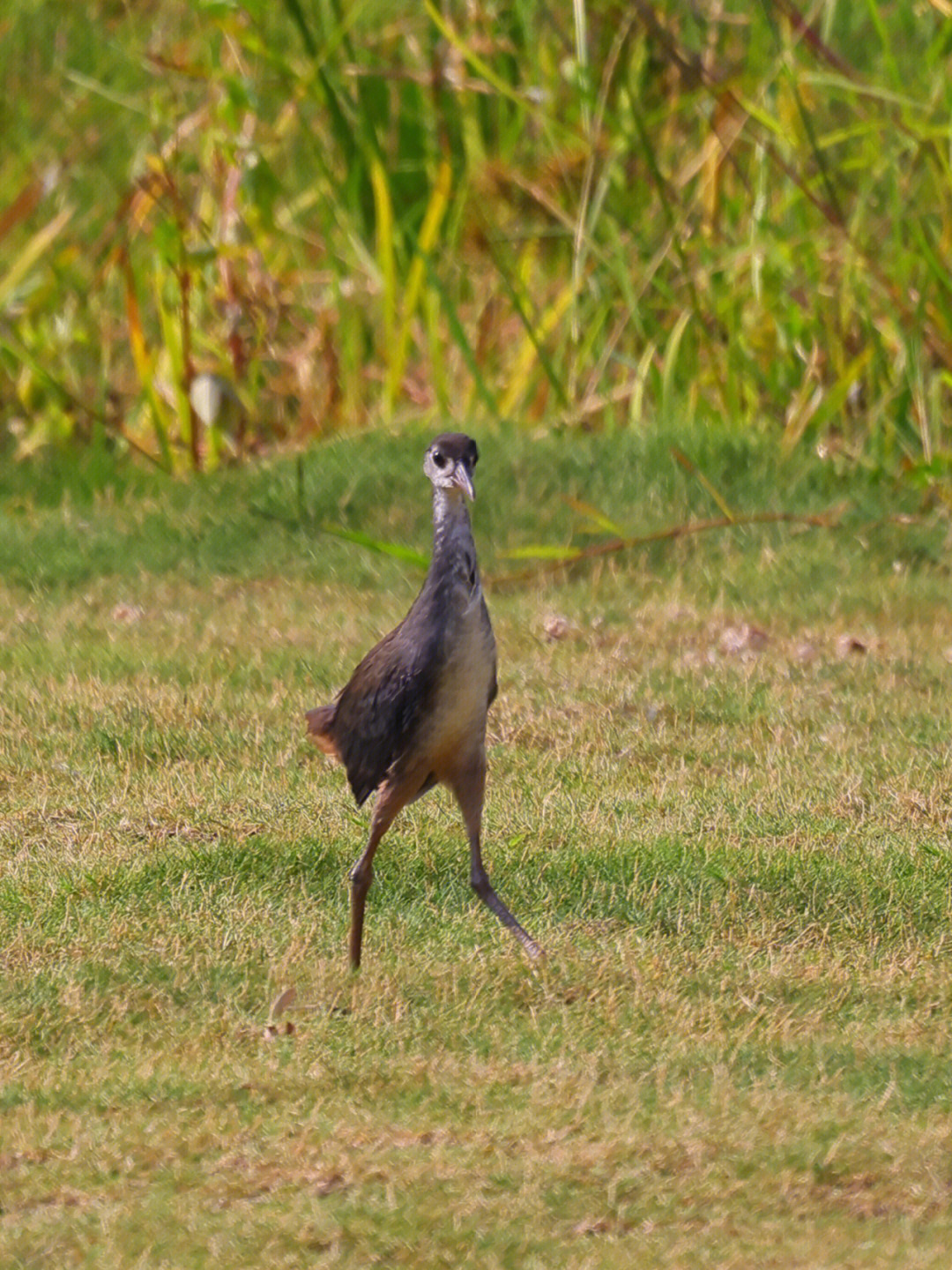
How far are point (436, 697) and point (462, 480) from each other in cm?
47

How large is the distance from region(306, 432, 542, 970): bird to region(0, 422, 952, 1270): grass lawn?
0.32 m

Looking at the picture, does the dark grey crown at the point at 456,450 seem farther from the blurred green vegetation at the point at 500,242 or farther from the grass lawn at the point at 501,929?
the blurred green vegetation at the point at 500,242

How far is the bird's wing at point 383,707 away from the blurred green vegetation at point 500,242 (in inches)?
167

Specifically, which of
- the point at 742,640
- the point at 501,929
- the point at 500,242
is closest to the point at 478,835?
the point at 501,929

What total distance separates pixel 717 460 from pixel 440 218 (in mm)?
2180

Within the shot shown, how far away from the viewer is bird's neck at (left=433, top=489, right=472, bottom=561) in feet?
13.5

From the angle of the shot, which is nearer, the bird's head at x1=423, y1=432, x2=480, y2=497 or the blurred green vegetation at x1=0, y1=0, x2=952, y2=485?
the bird's head at x1=423, y1=432, x2=480, y2=497

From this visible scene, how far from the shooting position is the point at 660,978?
414 centimetres

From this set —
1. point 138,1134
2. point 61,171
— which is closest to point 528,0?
point 61,171

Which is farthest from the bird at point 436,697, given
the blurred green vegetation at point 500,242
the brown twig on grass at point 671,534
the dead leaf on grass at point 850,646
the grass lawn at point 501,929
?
the blurred green vegetation at point 500,242

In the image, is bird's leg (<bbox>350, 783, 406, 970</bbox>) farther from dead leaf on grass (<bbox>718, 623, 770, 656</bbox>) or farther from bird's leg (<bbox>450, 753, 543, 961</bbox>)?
dead leaf on grass (<bbox>718, 623, 770, 656</bbox>)

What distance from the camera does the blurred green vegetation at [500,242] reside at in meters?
8.59

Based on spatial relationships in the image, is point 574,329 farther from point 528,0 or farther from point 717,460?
point 528,0

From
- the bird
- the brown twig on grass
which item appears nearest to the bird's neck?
the bird
